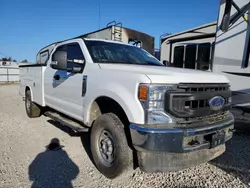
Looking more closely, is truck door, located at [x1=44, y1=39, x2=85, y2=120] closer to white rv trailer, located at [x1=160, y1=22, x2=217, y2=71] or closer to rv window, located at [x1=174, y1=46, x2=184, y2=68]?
white rv trailer, located at [x1=160, y1=22, x2=217, y2=71]

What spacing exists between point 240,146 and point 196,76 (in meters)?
2.57

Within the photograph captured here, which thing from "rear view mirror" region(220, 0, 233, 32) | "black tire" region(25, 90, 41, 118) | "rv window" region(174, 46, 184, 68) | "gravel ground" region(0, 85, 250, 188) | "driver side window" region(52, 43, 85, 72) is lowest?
"gravel ground" region(0, 85, 250, 188)

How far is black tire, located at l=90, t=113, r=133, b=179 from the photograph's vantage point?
2.75 m

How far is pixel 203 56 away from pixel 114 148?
4.82 metres

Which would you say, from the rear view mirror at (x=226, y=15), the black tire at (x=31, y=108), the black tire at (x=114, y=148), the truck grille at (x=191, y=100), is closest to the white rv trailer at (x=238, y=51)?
the rear view mirror at (x=226, y=15)

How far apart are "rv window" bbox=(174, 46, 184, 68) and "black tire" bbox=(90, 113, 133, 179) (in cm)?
484

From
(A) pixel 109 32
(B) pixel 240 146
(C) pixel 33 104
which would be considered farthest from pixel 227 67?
(C) pixel 33 104

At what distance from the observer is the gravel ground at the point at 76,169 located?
2.94 meters

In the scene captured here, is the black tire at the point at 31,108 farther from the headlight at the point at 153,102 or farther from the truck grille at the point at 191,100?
the truck grille at the point at 191,100

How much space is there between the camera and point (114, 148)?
9.48 ft

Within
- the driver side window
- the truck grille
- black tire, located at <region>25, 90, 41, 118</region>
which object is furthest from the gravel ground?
the driver side window

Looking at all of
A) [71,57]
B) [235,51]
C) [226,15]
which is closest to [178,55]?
[235,51]

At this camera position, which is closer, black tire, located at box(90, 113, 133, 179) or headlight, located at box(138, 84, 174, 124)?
headlight, located at box(138, 84, 174, 124)

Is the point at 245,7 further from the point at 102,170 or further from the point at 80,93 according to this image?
the point at 102,170
